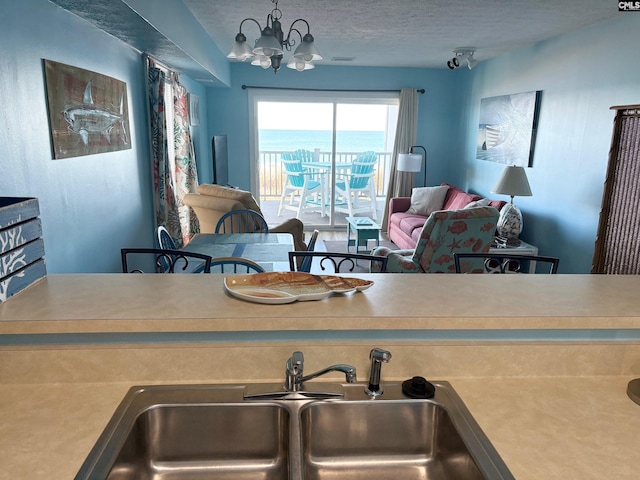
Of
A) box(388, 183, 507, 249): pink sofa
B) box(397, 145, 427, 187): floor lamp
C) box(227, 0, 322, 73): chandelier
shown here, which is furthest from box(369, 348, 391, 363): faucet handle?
box(397, 145, 427, 187): floor lamp

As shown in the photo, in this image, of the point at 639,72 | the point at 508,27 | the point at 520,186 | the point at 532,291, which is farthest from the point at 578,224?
the point at 532,291

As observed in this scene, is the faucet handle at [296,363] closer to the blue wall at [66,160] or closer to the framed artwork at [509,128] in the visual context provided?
the blue wall at [66,160]

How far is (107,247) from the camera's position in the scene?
2.84 meters

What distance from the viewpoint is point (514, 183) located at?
4.01 metres

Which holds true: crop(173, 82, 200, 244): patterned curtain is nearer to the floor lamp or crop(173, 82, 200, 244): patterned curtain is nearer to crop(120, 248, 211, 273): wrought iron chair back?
crop(120, 248, 211, 273): wrought iron chair back

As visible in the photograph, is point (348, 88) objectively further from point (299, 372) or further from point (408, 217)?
point (299, 372)

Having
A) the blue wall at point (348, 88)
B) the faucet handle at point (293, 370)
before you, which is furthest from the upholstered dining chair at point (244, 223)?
the blue wall at point (348, 88)

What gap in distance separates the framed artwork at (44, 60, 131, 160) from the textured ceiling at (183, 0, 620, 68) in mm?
926

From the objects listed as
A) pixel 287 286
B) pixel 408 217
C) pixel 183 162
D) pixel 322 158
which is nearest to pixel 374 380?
pixel 287 286

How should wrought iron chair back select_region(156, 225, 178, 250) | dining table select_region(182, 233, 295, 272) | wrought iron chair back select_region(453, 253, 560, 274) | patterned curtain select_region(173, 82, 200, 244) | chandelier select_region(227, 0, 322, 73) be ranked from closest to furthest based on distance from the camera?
wrought iron chair back select_region(453, 253, 560, 274) → dining table select_region(182, 233, 295, 272) → wrought iron chair back select_region(156, 225, 178, 250) → chandelier select_region(227, 0, 322, 73) → patterned curtain select_region(173, 82, 200, 244)

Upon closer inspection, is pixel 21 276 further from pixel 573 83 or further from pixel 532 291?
pixel 573 83

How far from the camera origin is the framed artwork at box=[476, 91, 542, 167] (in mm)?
4430

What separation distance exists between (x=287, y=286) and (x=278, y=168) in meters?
6.46

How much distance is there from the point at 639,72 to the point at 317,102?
4.10 meters
